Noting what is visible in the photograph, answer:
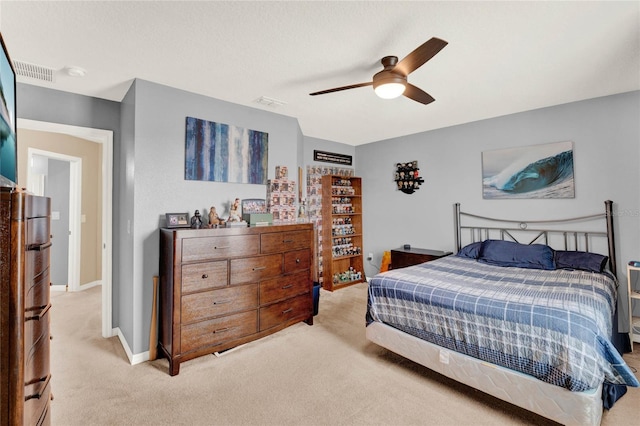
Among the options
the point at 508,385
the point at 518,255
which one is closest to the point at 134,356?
the point at 508,385

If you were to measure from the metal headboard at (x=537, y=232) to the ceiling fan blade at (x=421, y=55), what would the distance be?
282 cm

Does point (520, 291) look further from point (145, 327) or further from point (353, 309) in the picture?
point (145, 327)

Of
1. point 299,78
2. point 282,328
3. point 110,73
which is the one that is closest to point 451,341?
point 282,328

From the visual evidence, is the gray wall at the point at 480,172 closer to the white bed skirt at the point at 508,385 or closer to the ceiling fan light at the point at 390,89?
the white bed skirt at the point at 508,385

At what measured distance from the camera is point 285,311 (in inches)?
124

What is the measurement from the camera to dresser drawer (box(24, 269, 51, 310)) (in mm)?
985

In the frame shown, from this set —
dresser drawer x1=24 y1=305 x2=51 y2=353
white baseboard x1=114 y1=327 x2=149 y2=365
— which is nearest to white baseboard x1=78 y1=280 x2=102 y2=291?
white baseboard x1=114 y1=327 x2=149 y2=365

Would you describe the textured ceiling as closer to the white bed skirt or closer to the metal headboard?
the metal headboard

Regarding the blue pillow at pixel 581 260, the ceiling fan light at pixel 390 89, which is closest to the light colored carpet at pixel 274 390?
the blue pillow at pixel 581 260

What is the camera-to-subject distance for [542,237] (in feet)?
11.8

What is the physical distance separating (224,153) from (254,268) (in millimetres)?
1345

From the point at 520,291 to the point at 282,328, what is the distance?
2287 millimetres

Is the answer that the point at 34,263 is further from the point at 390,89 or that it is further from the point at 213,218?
the point at 390,89

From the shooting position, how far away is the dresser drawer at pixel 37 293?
985mm
